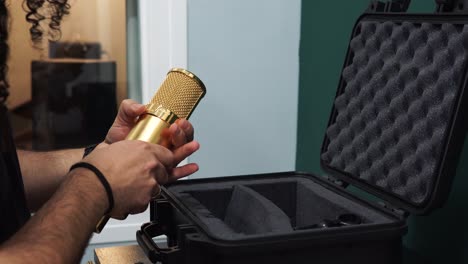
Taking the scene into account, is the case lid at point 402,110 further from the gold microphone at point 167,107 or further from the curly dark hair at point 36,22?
the curly dark hair at point 36,22

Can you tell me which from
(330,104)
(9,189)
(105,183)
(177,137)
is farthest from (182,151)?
(330,104)

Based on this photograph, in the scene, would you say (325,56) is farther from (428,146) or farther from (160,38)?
(428,146)

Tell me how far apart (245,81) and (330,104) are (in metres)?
0.34

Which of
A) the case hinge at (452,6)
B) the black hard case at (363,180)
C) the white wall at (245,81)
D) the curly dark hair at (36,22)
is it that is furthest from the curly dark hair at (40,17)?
the case hinge at (452,6)

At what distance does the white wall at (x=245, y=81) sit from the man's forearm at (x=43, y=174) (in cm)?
73

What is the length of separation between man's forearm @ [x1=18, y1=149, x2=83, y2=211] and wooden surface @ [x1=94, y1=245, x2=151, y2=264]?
0.17 meters

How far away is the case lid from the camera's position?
0.93 meters

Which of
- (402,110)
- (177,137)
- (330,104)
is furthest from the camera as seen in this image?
(330,104)

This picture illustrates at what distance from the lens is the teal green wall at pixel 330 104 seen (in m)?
1.18

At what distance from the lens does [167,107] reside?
0.95 metres

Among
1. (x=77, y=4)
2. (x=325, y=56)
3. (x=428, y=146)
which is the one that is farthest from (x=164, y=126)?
(x=77, y=4)

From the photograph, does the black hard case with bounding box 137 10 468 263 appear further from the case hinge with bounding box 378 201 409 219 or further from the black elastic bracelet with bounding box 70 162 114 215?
the black elastic bracelet with bounding box 70 162 114 215

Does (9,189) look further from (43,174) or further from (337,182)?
(337,182)

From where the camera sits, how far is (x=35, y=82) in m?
1.92
